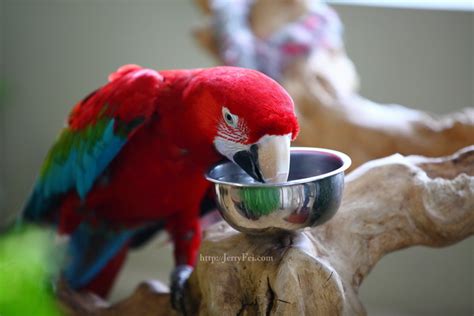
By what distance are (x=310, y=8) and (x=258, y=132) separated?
966 mm

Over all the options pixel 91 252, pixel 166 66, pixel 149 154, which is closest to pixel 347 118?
pixel 149 154

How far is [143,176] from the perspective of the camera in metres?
1.04

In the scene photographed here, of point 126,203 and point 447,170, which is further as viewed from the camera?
point 126,203

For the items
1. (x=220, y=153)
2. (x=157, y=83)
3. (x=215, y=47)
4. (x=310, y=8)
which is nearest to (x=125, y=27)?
(x=215, y=47)

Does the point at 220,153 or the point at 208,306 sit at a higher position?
the point at 220,153

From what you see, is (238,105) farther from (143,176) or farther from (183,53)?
(183,53)

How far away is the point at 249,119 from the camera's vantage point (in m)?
0.77

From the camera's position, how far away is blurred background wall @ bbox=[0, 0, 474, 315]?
5.75 ft

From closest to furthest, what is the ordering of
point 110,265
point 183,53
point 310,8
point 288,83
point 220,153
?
point 220,153, point 110,265, point 288,83, point 310,8, point 183,53

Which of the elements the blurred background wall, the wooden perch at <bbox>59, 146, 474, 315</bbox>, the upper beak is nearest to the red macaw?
the upper beak

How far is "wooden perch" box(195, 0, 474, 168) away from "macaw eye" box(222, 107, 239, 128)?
2.03ft

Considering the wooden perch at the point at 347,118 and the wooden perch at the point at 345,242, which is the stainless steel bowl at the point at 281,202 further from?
the wooden perch at the point at 347,118

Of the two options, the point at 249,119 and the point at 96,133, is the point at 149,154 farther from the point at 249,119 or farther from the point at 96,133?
the point at 249,119

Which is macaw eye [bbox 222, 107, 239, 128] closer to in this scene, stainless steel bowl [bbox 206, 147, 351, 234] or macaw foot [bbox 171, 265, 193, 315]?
stainless steel bowl [bbox 206, 147, 351, 234]
